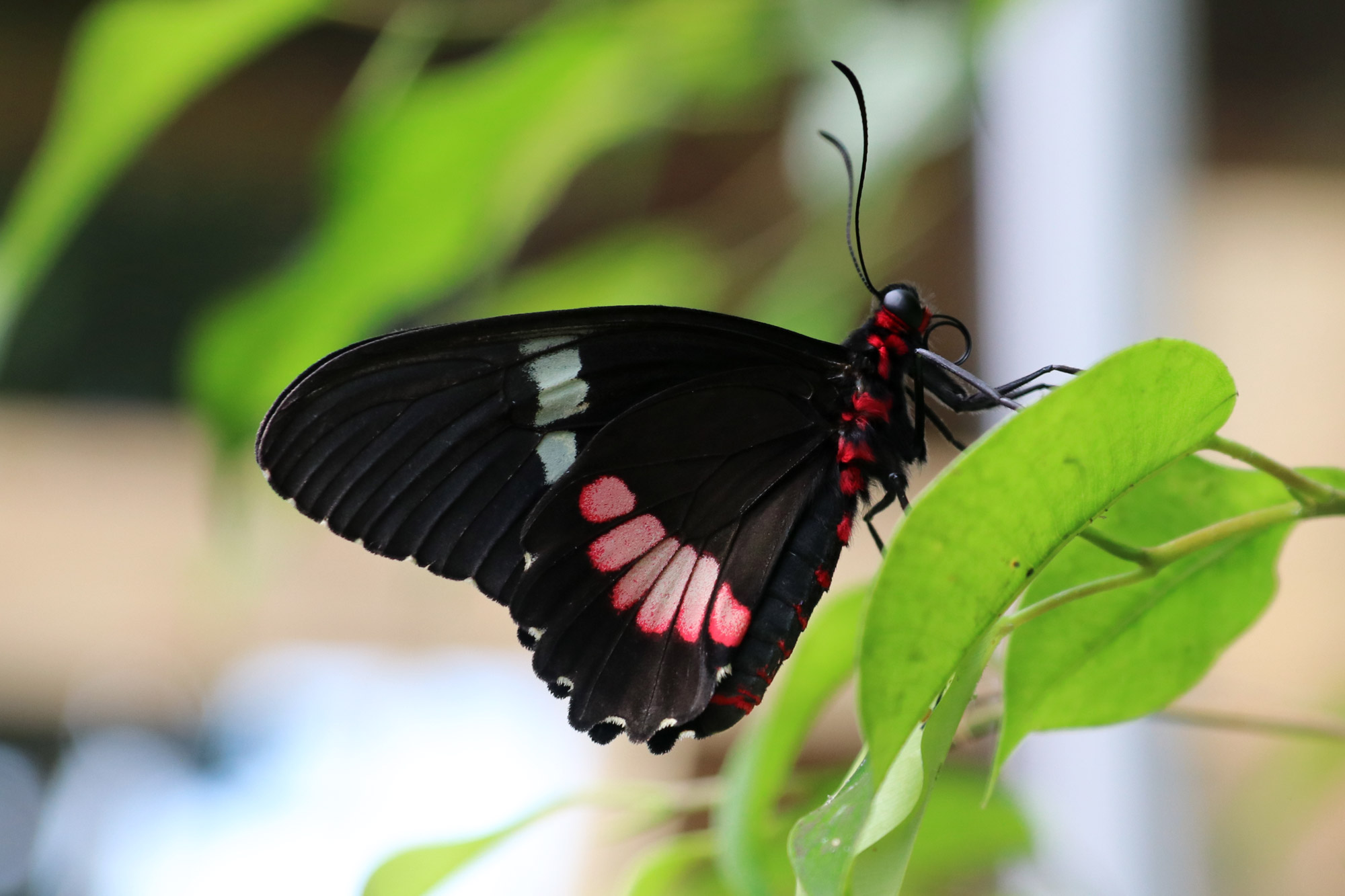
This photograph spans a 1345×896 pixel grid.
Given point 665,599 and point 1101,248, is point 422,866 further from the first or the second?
point 1101,248

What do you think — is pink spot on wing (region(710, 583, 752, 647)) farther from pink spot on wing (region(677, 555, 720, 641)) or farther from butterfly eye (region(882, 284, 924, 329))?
butterfly eye (region(882, 284, 924, 329))

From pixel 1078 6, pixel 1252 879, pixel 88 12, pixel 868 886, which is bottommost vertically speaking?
pixel 1252 879

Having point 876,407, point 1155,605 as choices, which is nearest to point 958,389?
point 876,407

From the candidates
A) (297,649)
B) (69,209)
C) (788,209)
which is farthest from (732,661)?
(297,649)

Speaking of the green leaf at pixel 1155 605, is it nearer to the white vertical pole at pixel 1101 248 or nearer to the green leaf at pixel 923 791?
the green leaf at pixel 923 791

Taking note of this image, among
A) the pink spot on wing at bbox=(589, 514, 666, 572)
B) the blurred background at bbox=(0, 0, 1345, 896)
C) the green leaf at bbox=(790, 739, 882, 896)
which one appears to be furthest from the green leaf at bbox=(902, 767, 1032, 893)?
the green leaf at bbox=(790, 739, 882, 896)

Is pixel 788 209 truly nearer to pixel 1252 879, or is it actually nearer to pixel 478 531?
pixel 1252 879
